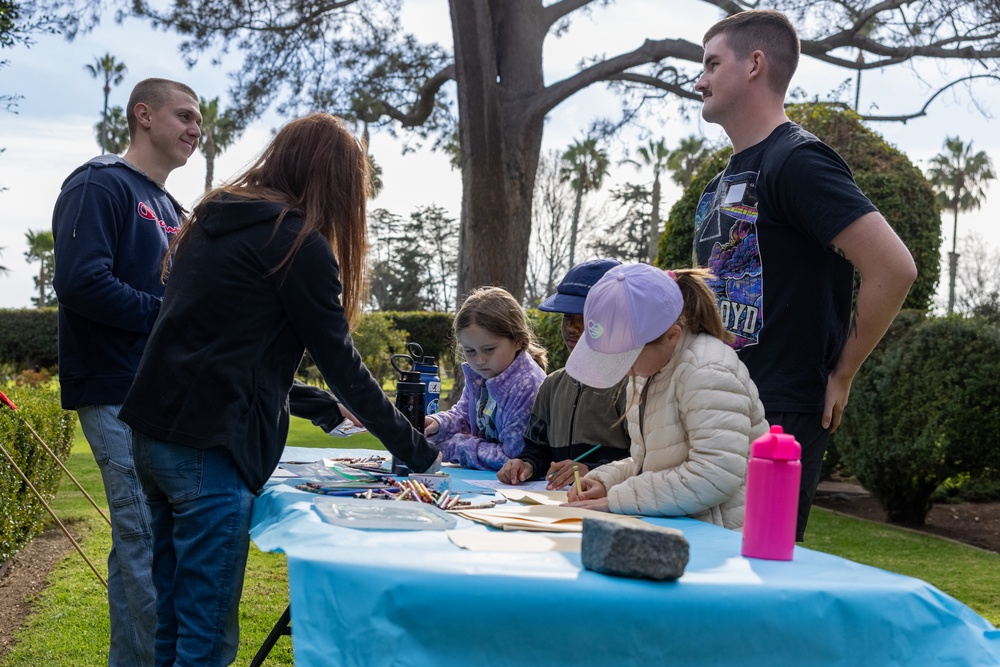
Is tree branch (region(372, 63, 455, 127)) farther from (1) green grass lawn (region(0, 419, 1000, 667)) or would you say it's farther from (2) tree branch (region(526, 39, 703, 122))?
(1) green grass lawn (region(0, 419, 1000, 667))

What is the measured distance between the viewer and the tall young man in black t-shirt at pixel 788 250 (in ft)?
7.70

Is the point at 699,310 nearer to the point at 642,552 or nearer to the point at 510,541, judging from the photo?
the point at 510,541

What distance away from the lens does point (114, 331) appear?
3023 millimetres

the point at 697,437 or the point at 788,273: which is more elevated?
the point at 788,273

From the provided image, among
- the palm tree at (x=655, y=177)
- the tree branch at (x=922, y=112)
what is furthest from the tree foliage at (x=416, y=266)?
the tree branch at (x=922, y=112)

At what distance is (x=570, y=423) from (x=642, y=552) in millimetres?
1741

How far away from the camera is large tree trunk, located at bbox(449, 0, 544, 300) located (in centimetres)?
924

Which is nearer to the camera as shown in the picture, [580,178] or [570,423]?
[570,423]

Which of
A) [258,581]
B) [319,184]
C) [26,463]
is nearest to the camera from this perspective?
[319,184]

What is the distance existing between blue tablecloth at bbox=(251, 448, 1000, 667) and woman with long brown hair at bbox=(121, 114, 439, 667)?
787 mm

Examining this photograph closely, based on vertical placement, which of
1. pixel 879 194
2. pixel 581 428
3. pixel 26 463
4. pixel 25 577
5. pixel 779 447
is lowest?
pixel 25 577

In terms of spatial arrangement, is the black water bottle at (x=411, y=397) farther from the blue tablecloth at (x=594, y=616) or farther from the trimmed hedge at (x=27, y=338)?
the trimmed hedge at (x=27, y=338)

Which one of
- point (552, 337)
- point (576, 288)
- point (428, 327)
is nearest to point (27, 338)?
point (428, 327)

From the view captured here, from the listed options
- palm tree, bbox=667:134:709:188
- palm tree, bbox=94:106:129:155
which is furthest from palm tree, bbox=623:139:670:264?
palm tree, bbox=94:106:129:155
